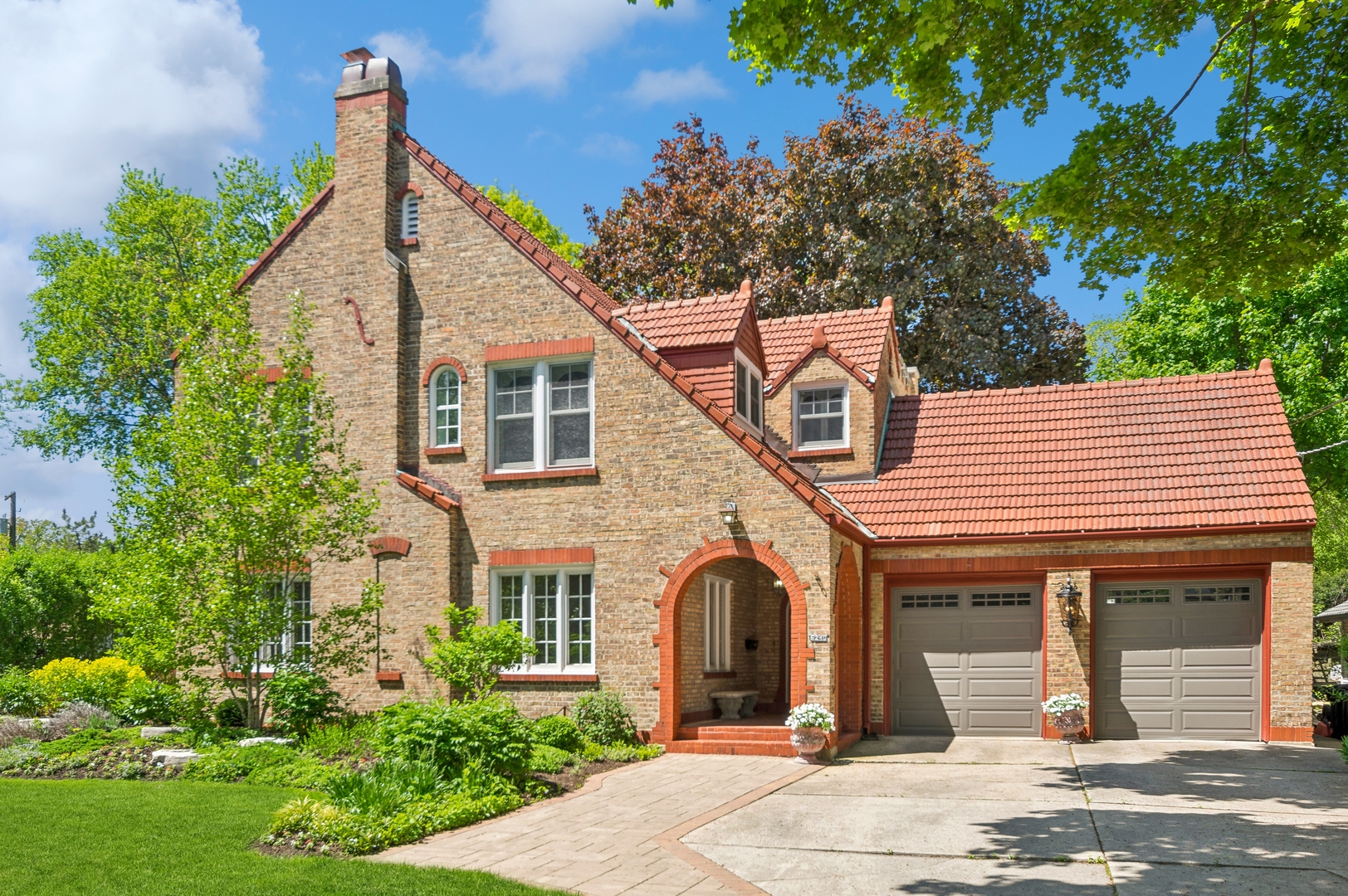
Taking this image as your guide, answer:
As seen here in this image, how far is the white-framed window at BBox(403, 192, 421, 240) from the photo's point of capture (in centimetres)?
1938

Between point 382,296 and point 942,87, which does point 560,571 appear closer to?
point 382,296

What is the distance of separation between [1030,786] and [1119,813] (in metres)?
1.87

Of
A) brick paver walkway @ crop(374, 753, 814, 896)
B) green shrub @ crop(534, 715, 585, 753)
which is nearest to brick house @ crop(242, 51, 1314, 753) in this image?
green shrub @ crop(534, 715, 585, 753)

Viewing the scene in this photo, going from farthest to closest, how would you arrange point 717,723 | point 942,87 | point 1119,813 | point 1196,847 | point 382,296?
point 382,296 < point 717,723 < point 942,87 < point 1119,813 < point 1196,847

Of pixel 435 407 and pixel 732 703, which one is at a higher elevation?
pixel 435 407

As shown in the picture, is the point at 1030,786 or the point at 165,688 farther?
the point at 165,688

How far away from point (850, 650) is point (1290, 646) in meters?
6.62

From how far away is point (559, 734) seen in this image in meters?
15.6

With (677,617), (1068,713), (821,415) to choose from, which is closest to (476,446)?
(677,617)

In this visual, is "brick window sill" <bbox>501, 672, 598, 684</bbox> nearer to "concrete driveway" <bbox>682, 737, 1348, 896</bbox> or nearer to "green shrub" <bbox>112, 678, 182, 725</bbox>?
"concrete driveway" <bbox>682, 737, 1348, 896</bbox>

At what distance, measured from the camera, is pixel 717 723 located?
57.7 ft

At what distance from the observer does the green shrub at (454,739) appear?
12078 millimetres

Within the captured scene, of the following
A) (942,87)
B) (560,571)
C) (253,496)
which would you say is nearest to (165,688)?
(253,496)

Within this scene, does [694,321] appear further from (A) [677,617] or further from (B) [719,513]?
(A) [677,617]
